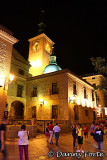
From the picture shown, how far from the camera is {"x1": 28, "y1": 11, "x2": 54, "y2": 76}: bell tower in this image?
36.2 metres

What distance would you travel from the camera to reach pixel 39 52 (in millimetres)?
37250

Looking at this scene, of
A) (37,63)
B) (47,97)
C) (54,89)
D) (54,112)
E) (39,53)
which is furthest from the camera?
(39,53)

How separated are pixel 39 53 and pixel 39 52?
0.30m

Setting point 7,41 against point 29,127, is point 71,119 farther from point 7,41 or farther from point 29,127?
point 7,41

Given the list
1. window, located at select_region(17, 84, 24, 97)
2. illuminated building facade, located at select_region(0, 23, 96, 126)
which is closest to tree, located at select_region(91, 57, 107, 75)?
illuminated building facade, located at select_region(0, 23, 96, 126)

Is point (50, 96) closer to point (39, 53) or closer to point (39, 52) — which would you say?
point (39, 53)

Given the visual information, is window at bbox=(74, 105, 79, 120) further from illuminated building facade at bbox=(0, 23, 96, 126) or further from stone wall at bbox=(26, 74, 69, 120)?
stone wall at bbox=(26, 74, 69, 120)

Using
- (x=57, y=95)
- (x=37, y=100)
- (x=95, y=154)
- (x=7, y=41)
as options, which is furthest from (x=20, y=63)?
(x=95, y=154)

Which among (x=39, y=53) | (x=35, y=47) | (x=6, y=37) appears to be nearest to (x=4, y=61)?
(x=6, y=37)

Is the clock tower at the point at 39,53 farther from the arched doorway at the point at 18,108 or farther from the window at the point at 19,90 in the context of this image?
the arched doorway at the point at 18,108

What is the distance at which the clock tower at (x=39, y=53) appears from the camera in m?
36.2

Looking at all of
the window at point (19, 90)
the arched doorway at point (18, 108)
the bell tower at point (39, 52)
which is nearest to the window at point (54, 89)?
the window at point (19, 90)

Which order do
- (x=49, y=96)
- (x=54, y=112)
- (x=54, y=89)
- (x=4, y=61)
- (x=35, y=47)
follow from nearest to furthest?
1. (x=4, y=61)
2. (x=54, y=112)
3. (x=54, y=89)
4. (x=49, y=96)
5. (x=35, y=47)

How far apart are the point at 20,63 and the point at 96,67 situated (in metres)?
16.6
